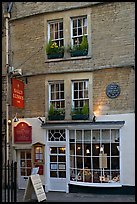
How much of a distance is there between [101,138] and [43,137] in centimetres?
270

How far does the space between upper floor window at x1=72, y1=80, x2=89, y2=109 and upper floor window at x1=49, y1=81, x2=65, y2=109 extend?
0.54 m

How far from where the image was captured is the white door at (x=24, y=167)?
49.5ft

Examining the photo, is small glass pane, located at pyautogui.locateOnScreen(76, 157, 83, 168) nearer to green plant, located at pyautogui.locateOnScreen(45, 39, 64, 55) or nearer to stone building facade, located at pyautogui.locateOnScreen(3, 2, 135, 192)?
stone building facade, located at pyautogui.locateOnScreen(3, 2, 135, 192)

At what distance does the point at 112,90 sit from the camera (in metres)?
13.6

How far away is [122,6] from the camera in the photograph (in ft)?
44.7

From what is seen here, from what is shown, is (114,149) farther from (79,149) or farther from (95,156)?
(79,149)

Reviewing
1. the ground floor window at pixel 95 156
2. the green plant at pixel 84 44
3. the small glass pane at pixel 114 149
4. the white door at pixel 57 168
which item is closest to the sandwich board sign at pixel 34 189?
the white door at pixel 57 168

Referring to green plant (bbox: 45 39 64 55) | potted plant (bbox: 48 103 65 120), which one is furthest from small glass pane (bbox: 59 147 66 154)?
green plant (bbox: 45 39 64 55)

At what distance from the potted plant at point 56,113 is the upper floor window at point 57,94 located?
0.25 m

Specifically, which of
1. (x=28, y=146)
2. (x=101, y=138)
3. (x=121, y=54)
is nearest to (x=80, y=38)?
(x=121, y=54)

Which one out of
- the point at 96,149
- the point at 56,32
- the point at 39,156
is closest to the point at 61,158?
the point at 39,156

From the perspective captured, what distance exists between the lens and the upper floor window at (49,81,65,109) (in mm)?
14648

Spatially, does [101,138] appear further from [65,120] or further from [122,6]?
[122,6]

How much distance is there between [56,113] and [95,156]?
A: 256cm
